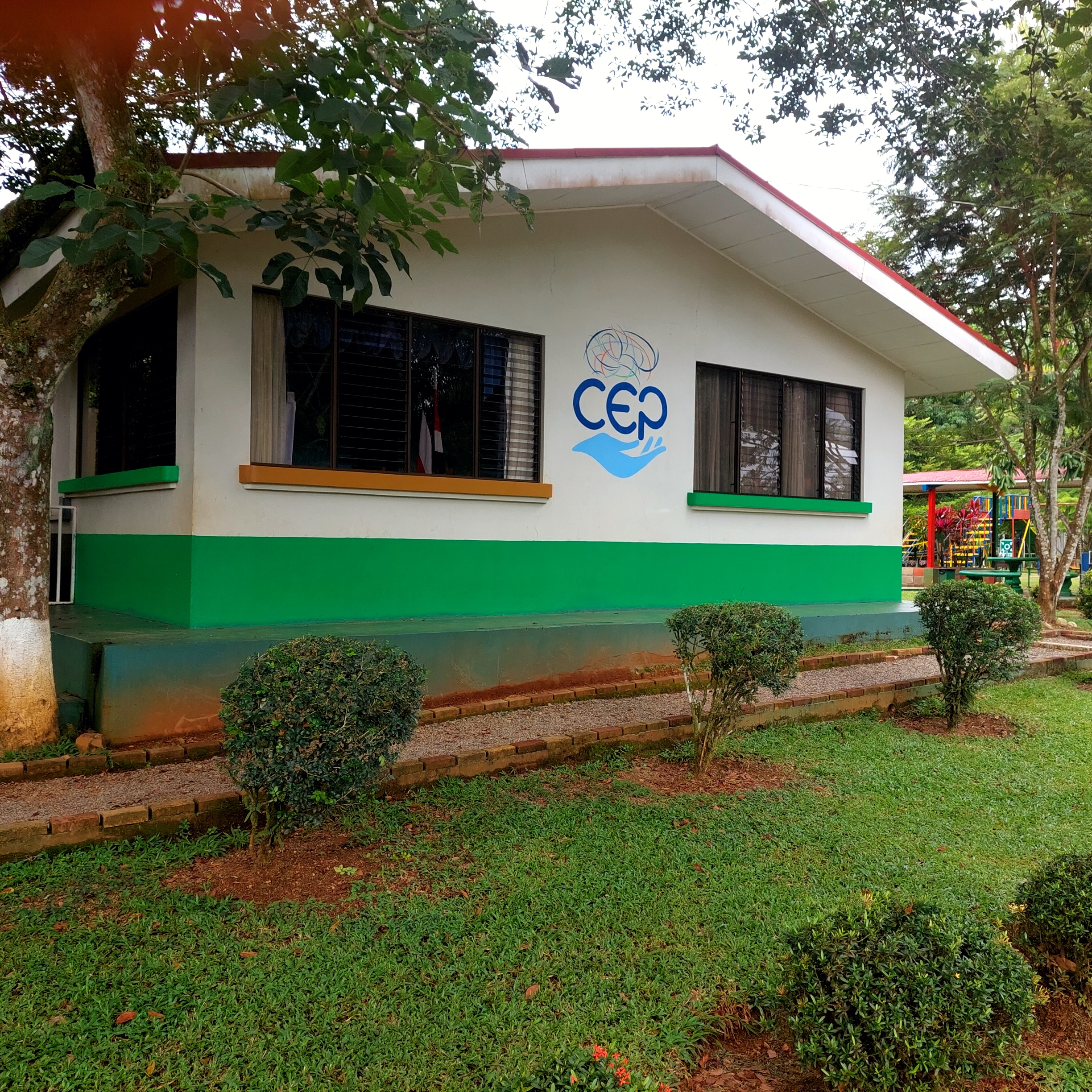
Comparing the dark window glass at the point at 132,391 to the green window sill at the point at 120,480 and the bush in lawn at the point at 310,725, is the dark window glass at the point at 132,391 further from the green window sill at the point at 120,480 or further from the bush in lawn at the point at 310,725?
the bush in lawn at the point at 310,725

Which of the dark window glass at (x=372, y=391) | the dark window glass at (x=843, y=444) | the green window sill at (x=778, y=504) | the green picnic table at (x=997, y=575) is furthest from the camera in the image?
the green picnic table at (x=997, y=575)

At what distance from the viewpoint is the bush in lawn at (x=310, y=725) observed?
3662 millimetres

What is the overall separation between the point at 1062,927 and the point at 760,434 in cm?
737

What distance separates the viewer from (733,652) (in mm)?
5070

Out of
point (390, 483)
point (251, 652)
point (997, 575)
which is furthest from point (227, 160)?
point (997, 575)

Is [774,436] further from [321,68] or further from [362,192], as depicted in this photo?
[321,68]

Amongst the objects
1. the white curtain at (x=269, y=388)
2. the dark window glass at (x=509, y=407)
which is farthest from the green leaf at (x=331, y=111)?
the dark window glass at (x=509, y=407)

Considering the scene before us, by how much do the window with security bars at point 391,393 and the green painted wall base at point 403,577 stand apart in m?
0.72

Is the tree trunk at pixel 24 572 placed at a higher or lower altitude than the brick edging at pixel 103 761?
higher

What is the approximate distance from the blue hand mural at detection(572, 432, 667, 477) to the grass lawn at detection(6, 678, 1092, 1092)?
12.4 feet

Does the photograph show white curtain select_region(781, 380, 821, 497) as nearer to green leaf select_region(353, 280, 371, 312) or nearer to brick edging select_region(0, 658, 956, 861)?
brick edging select_region(0, 658, 956, 861)

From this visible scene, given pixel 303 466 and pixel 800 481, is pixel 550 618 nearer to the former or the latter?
pixel 303 466

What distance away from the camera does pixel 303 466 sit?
22.2ft

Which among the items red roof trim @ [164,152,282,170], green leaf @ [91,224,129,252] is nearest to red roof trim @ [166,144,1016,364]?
red roof trim @ [164,152,282,170]
